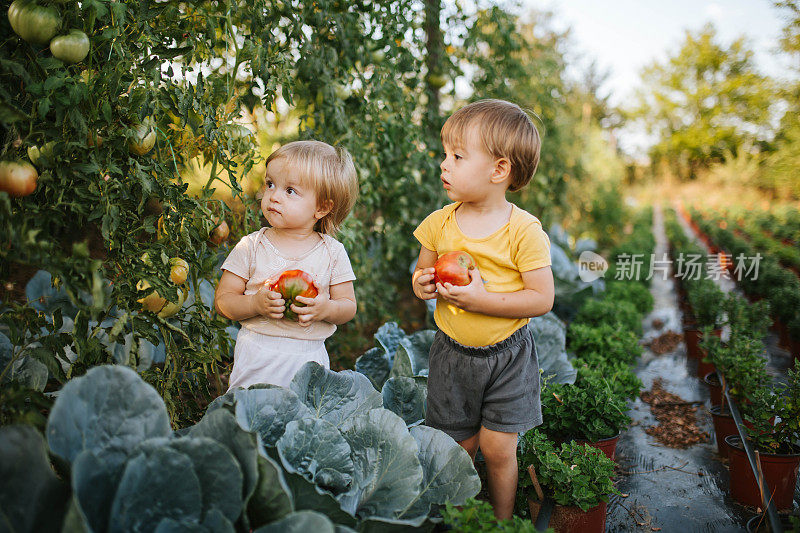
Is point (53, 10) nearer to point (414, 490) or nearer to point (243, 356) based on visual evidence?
point (243, 356)

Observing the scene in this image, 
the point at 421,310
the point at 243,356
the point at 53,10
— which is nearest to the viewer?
the point at 53,10

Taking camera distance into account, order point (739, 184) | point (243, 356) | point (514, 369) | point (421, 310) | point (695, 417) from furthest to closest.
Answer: point (739, 184), point (421, 310), point (695, 417), point (243, 356), point (514, 369)

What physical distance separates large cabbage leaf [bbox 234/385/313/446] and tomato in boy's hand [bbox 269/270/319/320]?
0.27m

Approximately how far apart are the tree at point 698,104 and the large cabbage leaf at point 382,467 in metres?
37.0

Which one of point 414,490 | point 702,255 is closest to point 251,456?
point 414,490

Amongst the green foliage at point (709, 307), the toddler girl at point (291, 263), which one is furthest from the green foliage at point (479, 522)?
the green foliage at point (709, 307)

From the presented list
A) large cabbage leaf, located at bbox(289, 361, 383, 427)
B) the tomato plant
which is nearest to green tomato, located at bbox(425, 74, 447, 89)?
large cabbage leaf, located at bbox(289, 361, 383, 427)

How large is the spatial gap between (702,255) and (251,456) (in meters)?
7.88

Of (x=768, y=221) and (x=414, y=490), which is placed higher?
(x=768, y=221)

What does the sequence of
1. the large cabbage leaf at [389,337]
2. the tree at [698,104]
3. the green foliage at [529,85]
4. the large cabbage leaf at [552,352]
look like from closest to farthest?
the large cabbage leaf at [389,337] < the large cabbage leaf at [552,352] < the green foliage at [529,85] < the tree at [698,104]

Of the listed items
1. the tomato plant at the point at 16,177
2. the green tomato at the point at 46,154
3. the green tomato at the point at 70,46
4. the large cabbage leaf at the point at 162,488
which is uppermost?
the green tomato at the point at 70,46

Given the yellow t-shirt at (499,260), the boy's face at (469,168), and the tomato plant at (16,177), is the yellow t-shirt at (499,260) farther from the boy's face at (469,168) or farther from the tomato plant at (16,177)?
the tomato plant at (16,177)

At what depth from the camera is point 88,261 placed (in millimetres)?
1255

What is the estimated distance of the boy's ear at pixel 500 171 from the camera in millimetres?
1667
